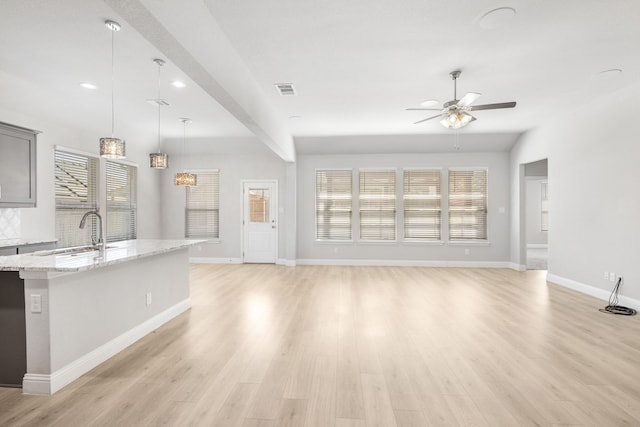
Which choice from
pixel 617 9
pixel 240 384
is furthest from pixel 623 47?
pixel 240 384

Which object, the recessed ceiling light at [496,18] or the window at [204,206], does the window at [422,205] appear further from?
the recessed ceiling light at [496,18]

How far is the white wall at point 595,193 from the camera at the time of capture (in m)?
4.68

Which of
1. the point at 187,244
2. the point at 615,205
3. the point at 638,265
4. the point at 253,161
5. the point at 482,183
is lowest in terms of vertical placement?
the point at 638,265

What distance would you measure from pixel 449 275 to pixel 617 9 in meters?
5.16

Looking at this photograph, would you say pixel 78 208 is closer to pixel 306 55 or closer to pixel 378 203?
pixel 306 55

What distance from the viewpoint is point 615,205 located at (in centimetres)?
493

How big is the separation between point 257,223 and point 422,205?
4.10 metres

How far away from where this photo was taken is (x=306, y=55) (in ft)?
12.2

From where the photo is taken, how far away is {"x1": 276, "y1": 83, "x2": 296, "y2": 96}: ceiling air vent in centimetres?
458

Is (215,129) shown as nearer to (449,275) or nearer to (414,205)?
(414,205)

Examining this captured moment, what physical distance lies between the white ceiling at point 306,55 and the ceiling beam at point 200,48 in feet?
0.04

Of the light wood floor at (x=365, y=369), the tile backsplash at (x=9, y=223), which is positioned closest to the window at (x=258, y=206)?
the light wood floor at (x=365, y=369)

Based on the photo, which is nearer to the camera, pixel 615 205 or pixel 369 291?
pixel 615 205

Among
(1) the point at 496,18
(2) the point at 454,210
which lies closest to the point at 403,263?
(2) the point at 454,210
